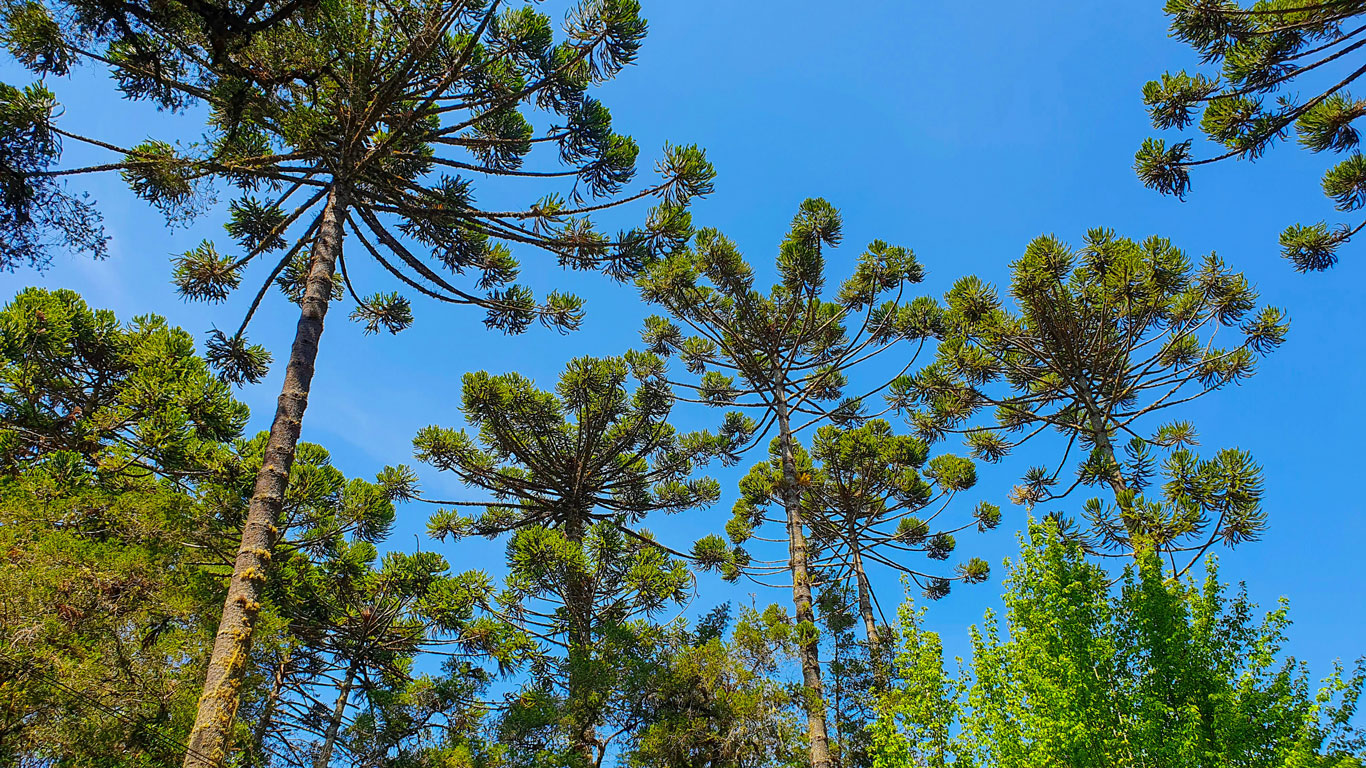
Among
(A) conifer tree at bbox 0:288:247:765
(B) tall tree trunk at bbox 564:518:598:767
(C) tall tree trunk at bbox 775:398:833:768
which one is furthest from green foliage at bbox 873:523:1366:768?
(A) conifer tree at bbox 0:288:247:765

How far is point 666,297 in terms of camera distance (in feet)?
Result: 52.4

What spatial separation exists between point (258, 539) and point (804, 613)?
334 inches

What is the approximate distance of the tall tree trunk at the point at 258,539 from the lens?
5.00 m

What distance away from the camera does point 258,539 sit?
5.68 m

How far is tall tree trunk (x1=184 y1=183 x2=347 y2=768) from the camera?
500 centimetres

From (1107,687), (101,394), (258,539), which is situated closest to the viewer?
(258,539)

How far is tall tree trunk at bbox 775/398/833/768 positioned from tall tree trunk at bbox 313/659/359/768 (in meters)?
8.21

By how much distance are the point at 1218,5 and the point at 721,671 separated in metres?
12.0

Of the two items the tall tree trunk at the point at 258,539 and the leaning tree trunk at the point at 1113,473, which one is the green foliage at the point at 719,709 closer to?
the leaning tree trunk at the point at 1113,473

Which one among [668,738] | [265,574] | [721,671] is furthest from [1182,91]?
[265,574]

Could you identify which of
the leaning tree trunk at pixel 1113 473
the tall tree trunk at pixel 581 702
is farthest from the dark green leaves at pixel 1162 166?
the tall tree trunk at pixel 581 702

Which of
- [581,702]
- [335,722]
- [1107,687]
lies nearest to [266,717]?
[335,722]

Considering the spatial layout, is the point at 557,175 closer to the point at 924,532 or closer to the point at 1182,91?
the point at 1182,91

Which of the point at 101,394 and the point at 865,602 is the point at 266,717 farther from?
the point at 865,602
